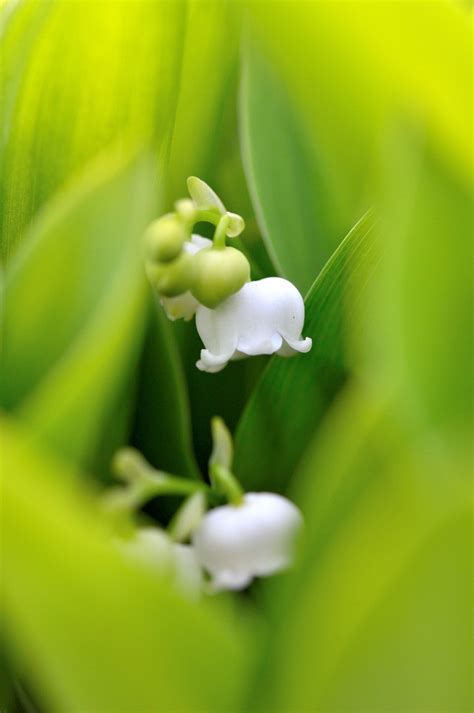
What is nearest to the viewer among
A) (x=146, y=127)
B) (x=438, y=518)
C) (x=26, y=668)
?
(x=438, y=518)

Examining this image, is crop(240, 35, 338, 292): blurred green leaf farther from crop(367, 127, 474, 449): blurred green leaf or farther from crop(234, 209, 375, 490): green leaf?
crop(367, 127, 474, 449): blurred green leaf

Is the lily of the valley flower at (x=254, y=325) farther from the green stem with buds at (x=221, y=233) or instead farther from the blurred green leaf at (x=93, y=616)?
the blurred green leaf at (x=93, y=616)

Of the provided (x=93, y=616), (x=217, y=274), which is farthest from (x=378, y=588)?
(x=217, y=274)

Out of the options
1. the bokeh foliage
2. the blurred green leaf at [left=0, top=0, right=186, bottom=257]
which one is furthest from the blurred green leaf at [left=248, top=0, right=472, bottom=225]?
the blurred green leaf at [left=0, top=0, right=186, bottom=257]

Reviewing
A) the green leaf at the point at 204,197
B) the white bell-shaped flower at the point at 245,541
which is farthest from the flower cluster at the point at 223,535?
the green leaf at the point at 204,197

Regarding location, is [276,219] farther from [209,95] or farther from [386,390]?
[386,390]

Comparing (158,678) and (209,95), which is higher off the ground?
(209,95)

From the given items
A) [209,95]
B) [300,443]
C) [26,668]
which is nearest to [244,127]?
[209,95]
